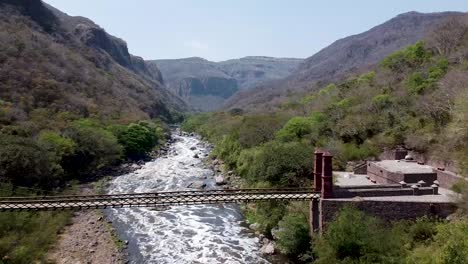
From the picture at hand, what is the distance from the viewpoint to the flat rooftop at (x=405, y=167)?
31.2m

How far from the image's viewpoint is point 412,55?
6706 cm

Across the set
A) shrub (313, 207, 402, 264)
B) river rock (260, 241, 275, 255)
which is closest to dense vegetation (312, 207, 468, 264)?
shrub (313, 207, 402, 264)

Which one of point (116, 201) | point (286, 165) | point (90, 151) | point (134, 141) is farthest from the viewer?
point (134, 141)

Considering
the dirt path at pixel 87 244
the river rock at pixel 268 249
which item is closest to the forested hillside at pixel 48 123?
the dirt path at pixel 87 244

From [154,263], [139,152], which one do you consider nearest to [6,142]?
[154,263]

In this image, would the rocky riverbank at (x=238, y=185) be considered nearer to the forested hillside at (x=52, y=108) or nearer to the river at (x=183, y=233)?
the river at (x=183, y=233)

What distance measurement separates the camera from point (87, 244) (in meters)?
29.4

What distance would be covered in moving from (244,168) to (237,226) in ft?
44.8

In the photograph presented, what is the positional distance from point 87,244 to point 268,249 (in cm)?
1160

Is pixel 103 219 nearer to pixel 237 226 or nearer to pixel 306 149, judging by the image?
pixel 237 226

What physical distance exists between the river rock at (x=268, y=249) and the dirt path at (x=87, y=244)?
8348 millimetres

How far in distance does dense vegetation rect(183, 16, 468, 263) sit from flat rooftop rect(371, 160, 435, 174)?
4.47 feet

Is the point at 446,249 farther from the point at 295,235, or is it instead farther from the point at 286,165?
the point at 286,165

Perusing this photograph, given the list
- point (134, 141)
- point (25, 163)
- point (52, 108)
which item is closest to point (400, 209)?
point (25, 163)
